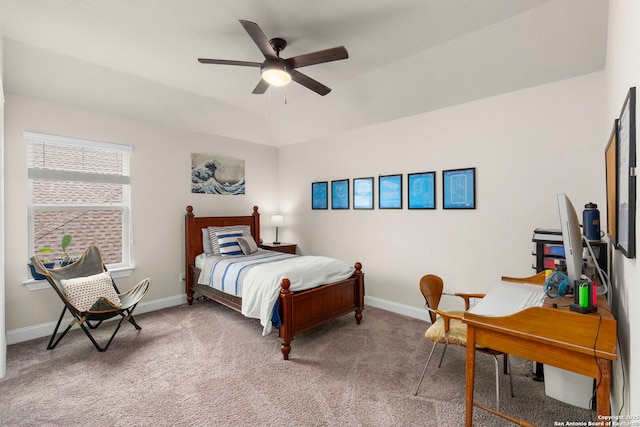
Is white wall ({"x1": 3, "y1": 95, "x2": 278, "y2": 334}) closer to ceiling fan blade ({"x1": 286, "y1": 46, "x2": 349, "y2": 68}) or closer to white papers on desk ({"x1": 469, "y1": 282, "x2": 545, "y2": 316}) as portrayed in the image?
ceiling fan blade ({"x1": 286, "y1": 46, "x2": 349, "y2": 68})

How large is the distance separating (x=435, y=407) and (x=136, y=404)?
213 cm

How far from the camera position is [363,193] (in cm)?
434

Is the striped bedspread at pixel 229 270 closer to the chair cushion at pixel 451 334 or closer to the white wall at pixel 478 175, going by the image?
the white wall at pixel 478 175

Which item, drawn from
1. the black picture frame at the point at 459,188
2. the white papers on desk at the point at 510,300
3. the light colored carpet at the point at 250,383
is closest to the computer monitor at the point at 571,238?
the white papers on desk at the point at 510,300

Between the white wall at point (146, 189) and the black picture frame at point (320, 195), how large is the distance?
3.05ft

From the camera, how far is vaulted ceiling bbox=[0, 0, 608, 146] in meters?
2.24

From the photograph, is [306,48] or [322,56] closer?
[322,56]

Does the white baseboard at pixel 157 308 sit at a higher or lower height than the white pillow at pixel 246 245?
lower

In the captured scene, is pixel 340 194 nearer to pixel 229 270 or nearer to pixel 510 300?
pixel 229 270

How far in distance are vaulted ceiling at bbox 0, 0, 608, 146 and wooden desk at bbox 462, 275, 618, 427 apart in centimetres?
216

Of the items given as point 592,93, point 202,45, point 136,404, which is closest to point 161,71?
point 202,45

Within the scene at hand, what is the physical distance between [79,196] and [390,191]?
3.91 m

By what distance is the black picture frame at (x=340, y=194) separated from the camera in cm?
454

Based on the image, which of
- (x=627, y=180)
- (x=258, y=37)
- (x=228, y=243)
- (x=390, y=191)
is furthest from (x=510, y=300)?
(x=228, y=243)
